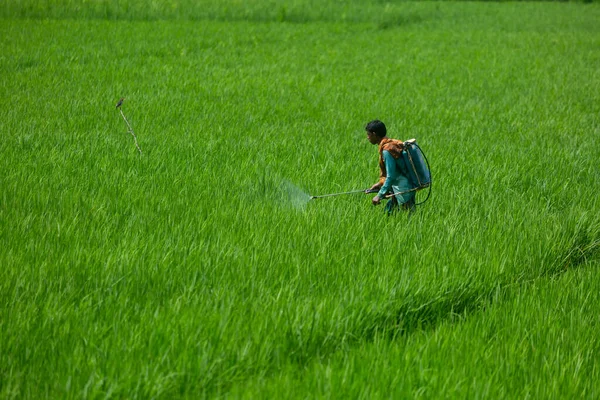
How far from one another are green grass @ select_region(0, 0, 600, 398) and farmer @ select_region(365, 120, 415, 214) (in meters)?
0.15

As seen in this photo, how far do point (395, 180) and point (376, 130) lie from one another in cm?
30

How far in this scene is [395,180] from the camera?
4059 mm

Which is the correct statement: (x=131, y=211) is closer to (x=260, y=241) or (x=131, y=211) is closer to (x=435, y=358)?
(x=260, y=241)

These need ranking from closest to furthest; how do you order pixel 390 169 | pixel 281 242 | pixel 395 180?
pixel 281 242 < pixel 390 169 < pixel 395 180

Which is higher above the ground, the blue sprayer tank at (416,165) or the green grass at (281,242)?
the blue sprayer tank at (416,165)

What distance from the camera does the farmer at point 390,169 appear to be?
391 centimetres

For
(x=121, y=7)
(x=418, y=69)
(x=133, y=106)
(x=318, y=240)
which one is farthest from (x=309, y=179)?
(x=121, y=7)

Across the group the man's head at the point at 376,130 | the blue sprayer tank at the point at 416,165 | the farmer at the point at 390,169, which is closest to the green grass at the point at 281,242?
the farmer at the point at 390,169

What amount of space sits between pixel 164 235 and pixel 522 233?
75.9 inches

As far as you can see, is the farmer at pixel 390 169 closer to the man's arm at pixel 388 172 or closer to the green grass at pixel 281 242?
the man's arm at pixel 388 172

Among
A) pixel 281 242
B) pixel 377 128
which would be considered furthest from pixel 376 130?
pixel 281 242

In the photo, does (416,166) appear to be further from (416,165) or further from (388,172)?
(388,172)

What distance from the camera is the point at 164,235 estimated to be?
3613 millimetres

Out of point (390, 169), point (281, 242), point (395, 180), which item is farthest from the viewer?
point (395, 180)
